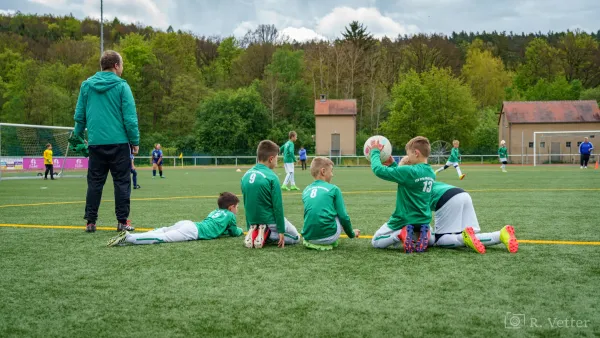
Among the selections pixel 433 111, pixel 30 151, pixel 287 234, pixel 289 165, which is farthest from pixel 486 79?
pixel 287 234

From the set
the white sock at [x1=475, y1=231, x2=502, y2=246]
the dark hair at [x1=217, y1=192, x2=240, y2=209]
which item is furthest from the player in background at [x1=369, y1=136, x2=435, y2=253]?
the dark hair at [x1=217, y1=192, x2=240, y2=209]

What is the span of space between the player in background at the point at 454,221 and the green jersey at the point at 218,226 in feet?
8.48

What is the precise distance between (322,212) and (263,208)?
2.36 feet

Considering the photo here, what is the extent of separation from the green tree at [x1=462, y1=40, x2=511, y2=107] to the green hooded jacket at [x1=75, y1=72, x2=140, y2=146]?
266 ft

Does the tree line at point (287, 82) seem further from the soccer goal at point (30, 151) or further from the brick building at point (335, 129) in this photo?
the soccer goal at point (30, 151)

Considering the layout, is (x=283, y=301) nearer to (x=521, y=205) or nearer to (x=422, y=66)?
(x=521, y=205)

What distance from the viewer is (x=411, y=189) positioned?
18.3ft

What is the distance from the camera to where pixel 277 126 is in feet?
227

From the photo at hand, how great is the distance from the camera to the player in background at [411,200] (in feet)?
18.0

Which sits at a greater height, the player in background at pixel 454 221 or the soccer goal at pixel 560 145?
the soccer goal at pixel 560 145

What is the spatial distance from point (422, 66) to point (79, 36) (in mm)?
66056

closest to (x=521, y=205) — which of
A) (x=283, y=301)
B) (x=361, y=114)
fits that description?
(x=283, y=301)

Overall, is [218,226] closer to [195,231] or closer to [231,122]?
[195,231]
